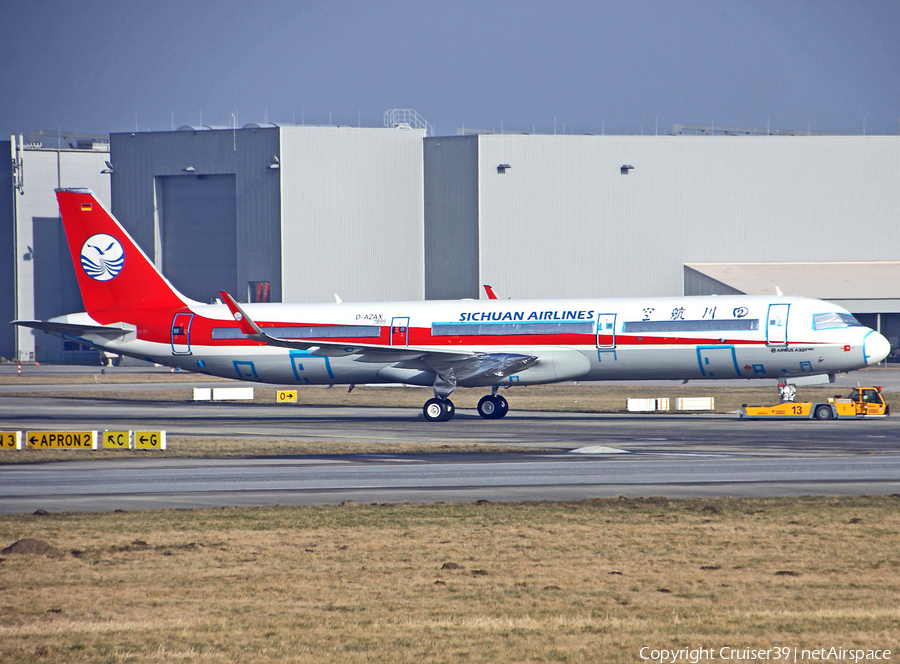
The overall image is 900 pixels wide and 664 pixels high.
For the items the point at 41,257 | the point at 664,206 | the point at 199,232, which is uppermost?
the point at 664,206

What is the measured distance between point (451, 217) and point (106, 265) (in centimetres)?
4948

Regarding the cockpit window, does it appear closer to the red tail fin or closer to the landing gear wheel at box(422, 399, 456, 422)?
the landing gear wheel at box(422, 399, 456, 422)

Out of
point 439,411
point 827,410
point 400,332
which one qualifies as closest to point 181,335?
point 400,332

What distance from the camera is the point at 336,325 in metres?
45.3

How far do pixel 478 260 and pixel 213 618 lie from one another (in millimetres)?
79414

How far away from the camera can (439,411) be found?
141ft

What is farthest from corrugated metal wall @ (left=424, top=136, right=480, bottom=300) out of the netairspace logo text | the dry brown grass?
the netairspace logo text

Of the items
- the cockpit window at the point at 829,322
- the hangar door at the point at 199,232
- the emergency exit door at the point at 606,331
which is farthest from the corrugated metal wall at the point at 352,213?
the cockpit window at the point at 829,322

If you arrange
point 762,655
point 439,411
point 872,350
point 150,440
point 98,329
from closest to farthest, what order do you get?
point 762,655 → point 150,440 → point 872,350 → point 439,411 → point 98,329

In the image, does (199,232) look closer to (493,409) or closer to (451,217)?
(451,217)

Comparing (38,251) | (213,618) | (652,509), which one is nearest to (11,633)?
(213,618)

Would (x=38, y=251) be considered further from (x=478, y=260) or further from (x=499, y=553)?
(x=499, y=553)

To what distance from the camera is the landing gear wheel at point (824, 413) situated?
41716 mm

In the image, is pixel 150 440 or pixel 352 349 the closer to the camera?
pixel 150 440
